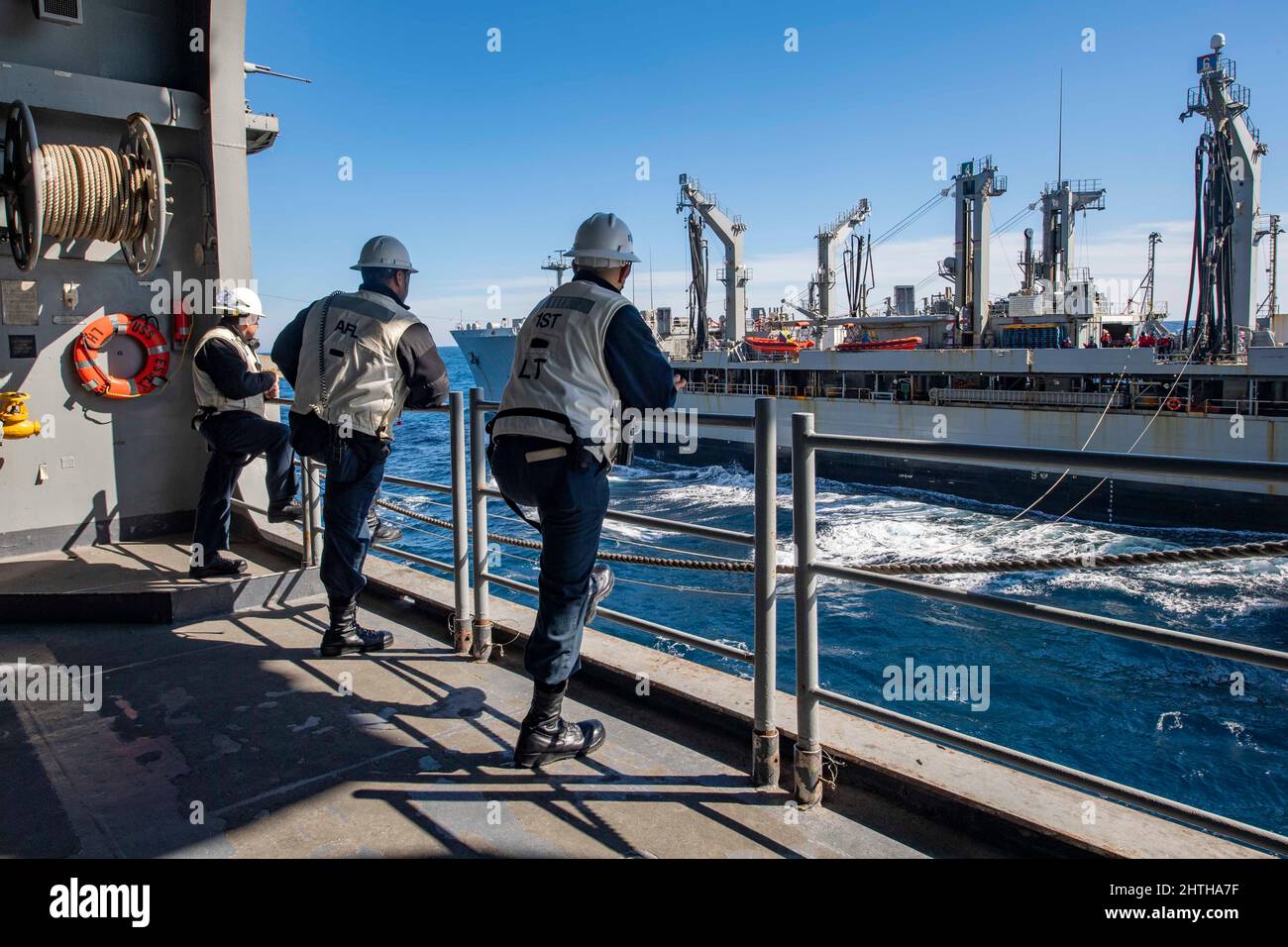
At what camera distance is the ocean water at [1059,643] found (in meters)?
9.45

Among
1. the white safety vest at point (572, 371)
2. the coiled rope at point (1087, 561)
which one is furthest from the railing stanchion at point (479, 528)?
the coiled rope at point (1087, 561)

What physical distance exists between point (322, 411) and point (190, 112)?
3.07 m

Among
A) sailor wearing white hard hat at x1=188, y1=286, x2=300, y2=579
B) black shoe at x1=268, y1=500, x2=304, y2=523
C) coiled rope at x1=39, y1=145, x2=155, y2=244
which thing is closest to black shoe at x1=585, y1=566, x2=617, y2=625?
sailor wearing white hard hat at x1=188, y1=286, x2=300, y2=579

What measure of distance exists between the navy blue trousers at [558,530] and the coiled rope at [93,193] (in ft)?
11.7

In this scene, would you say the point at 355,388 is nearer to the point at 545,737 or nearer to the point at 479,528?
the point at 479,528

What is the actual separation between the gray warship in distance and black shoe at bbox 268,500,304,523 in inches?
629

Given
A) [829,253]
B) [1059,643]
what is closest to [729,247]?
[829,253]

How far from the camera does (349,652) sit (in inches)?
159

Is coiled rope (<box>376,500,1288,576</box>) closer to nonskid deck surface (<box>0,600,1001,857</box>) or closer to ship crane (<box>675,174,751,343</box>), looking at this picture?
nonskid deck surface (<box>0,600,1001,857</box>)

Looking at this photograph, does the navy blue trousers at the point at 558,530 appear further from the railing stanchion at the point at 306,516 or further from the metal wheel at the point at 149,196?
the metal wheel at the point at 149,196

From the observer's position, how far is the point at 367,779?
2.84 metres

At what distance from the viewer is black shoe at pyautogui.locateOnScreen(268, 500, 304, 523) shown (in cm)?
522
